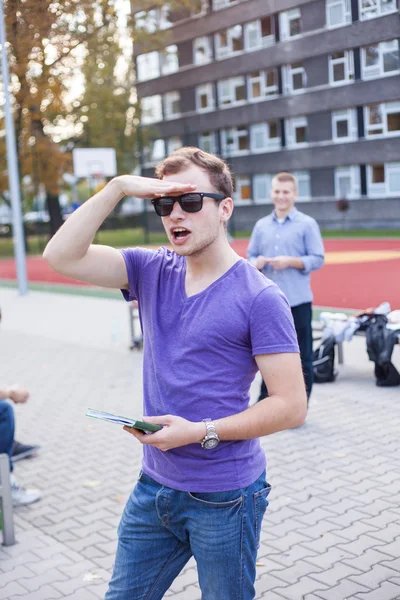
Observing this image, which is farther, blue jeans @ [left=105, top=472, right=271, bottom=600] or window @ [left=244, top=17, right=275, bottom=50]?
window @ [left=244, top=17, right=275, bottom=50]

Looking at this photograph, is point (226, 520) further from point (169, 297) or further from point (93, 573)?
point (93, 573)

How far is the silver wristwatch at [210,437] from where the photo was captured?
2.22 metres

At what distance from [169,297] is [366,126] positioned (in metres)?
6.07

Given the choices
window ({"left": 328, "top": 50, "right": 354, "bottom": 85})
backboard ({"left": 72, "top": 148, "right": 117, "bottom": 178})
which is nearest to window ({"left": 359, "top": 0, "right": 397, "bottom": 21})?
window ({"left": 328, "top": 50, "right": 354, "bottom": 85})

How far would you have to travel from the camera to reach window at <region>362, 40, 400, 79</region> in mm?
7270

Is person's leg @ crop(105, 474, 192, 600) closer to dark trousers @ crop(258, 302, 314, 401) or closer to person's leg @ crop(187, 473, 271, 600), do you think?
person's leg @ crop(187, 473, 271, 600)

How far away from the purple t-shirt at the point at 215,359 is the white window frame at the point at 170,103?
862 cm

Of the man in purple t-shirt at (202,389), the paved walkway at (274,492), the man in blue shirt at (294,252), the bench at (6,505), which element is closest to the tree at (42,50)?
the man in blue shirt at (294,252)

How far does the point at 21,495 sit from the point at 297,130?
545cm

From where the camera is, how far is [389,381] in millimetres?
7738

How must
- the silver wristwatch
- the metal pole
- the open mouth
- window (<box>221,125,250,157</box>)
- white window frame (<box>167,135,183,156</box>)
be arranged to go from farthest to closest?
1. the metal pole
2. white window frame (<box>167,135,183,156</box>)
3. window (<box>221,125,250,157</box>)
4. the open mouth
5. the silver wristwatch

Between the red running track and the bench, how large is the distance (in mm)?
5074

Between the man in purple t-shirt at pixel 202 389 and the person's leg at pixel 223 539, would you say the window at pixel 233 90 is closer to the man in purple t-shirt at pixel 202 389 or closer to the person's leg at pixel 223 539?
the man in purple t-shirt at pixel 202 389

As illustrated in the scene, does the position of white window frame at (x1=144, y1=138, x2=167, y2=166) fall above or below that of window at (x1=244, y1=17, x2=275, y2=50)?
below
